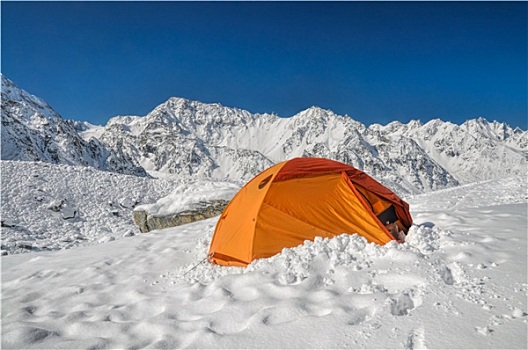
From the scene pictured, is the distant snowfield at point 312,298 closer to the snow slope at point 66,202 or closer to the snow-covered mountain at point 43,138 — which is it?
the snow slope at point 66,202

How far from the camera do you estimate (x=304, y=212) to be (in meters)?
6.64

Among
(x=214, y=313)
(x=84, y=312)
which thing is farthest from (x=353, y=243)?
(x=84, y=312)

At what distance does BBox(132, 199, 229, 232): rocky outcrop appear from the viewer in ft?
45.7

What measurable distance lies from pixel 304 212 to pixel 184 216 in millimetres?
8574

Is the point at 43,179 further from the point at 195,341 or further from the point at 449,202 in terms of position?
the point at 449,202

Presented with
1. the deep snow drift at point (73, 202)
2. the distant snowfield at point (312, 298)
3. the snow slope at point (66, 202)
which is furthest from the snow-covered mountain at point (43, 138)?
the distant snowfield at point (312, 298)

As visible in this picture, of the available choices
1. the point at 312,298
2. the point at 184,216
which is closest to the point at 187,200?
the point at 184,216

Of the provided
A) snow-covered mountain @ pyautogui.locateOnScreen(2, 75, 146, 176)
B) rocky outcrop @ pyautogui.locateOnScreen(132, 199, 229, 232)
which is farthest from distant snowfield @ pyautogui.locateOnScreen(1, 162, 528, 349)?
snow-covered mountain @ pyautogui.locateOnScreen(2, 75, 146, 176)

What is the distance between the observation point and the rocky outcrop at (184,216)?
1394 centimetres

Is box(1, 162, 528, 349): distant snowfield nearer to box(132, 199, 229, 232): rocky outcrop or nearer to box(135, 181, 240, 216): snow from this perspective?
box(132, 199, 229, 232): rocky outcrop

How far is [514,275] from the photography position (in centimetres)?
434

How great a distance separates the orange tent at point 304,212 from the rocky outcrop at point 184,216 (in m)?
6.78

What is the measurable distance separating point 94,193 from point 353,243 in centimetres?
2068

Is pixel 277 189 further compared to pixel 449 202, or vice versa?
pixel 449 202
